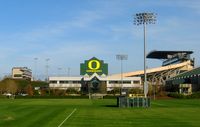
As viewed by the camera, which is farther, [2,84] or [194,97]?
[2,84]

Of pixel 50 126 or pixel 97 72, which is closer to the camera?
pixel 50 126

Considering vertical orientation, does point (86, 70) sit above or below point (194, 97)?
above

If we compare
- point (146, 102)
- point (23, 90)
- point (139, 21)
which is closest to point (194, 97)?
point (139, 21)

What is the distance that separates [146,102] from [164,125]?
30315mm

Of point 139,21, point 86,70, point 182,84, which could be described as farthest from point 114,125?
point 182,84

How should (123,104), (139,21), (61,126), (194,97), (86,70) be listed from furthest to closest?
(86,70) < (194,97) < (139,21) < (123,104) < (61,126)

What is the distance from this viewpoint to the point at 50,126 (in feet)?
95.7

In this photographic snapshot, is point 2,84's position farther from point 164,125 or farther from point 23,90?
point 164,125

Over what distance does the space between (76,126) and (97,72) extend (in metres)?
132

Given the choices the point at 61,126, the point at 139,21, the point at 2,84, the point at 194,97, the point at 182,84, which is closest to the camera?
the point at 61,126

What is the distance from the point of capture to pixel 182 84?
557ft

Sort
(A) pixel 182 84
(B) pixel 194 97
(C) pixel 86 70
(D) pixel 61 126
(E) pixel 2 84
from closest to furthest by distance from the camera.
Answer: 1. (D) pixel 61 126
2. (B) pixel 194 97
3. (C) pixel 86 70
4. (A) pixel 182 84
5. (E) pixel 2 84

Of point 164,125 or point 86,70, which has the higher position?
point 86,70

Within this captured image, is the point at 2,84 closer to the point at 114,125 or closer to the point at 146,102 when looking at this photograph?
the point at 146,102
